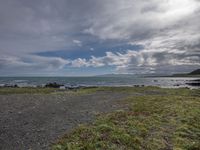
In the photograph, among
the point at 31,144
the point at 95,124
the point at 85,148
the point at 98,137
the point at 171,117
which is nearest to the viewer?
the point at 85,148

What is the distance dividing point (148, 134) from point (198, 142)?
2.44 meters

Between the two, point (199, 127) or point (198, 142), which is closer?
point (198, 142)

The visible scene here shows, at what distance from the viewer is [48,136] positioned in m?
10.8

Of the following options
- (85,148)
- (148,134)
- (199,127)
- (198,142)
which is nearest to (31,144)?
(85,148)

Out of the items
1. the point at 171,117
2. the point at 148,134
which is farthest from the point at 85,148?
the point at 171,117

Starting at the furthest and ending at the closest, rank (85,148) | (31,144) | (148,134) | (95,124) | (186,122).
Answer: (186,122), (95,124), (148,134), (31,144), (85,148)

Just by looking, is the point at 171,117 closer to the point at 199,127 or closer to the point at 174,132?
the point at 199,127

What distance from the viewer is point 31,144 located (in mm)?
9633

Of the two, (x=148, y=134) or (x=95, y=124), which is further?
(x=95, y=124)

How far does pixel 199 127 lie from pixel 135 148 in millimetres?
6119

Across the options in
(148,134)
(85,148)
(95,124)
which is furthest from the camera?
(95,124)

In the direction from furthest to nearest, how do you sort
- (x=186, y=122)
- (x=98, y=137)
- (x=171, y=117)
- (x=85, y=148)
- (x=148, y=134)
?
(x=171, y=117)
(x=186, y=122)
(x=148, y=134)
(x=98, y=137)
(x=85, y=148)

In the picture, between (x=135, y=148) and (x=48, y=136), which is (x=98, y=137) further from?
(x=48, y=136)

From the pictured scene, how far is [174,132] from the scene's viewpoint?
39.1 feet
